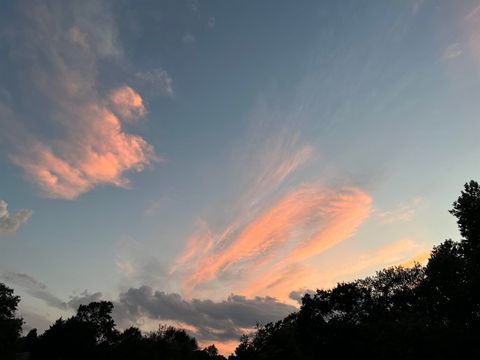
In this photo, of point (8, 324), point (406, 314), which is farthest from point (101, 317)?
point (406, 314)

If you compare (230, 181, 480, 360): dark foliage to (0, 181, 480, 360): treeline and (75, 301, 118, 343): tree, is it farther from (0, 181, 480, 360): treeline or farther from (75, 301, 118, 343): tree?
(75, 301, 118, 343): tree

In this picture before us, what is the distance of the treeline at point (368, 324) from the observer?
5138 centimetres

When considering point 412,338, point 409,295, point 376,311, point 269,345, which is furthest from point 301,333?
point 412,338

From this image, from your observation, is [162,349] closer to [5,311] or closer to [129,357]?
[129,357]

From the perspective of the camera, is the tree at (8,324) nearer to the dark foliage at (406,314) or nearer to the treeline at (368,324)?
the treeline at (368,324)

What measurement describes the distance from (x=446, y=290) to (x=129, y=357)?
82342 mm

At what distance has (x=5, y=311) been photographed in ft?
217

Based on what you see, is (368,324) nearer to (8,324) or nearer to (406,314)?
(406,314)

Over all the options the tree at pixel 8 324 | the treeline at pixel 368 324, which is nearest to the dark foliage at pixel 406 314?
the treeline at pixel 368 324

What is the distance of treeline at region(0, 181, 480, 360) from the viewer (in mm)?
51375

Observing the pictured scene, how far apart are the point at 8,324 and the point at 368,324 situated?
61971mm

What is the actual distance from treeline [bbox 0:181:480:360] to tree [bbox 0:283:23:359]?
15 cm

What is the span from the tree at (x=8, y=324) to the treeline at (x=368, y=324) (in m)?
0.15

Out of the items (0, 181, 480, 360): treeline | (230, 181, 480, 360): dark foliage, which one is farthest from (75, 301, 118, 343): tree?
(230, 181, 480, 360): dark foliage
